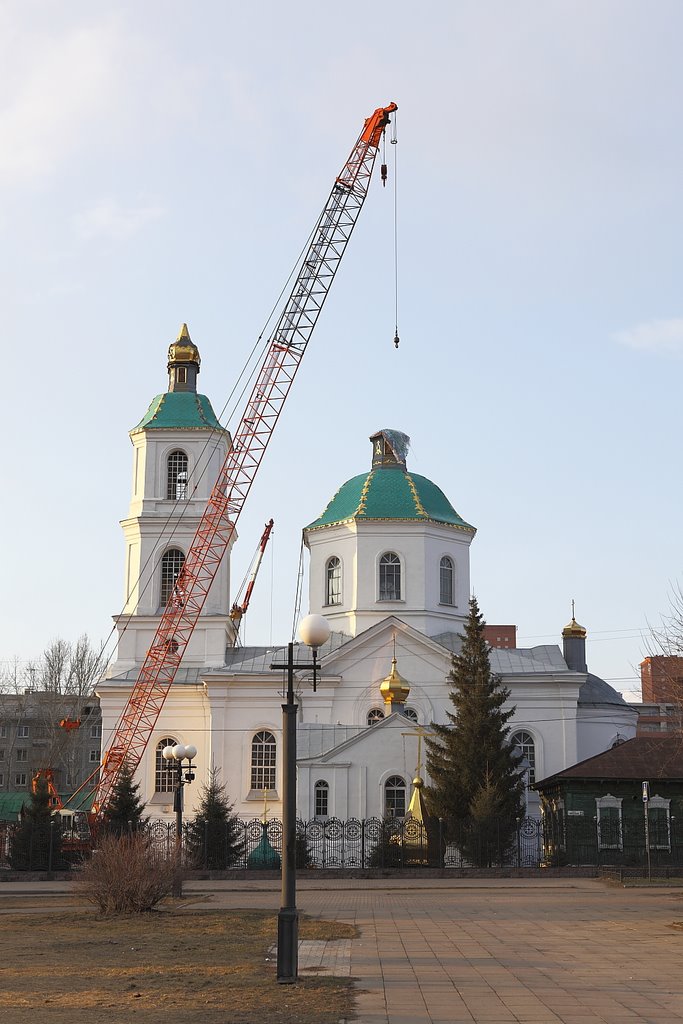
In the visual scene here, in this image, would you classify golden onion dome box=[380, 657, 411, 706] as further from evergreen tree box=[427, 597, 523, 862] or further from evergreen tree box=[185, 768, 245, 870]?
evergreen tree box=[185, 768, 245, 870]

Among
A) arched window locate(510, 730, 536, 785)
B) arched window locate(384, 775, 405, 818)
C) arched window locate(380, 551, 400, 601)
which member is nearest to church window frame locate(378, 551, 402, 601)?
arched window locate(380, 551, 400, 601)

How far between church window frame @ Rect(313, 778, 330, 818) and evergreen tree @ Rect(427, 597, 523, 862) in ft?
12.6

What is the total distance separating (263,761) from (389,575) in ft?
29.2

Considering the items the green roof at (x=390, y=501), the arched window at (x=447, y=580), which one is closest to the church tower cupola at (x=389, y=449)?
the green roof at (x=390, y=501)

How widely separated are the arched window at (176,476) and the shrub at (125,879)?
102ft

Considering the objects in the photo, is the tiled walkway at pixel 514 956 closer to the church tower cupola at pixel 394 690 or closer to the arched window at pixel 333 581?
the church tower cupola at pixel 394 690

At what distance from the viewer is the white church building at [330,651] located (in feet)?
156

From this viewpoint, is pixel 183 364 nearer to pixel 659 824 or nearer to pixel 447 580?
pixel 447 580

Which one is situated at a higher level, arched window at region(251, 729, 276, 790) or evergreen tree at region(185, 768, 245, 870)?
arched window at region(251, 729, 276, 790)

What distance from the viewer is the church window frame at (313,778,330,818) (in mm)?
44203

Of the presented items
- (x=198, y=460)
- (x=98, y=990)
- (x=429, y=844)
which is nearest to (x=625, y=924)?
(x=98, y=990)

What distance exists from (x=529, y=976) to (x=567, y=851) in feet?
A: 85.0

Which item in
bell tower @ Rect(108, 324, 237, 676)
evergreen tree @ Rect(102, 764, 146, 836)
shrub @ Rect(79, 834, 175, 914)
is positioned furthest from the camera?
bell tower @ Rect(108, 324, 237, 676)

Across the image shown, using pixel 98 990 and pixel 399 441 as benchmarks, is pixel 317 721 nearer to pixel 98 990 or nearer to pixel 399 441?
pixel 399 441
